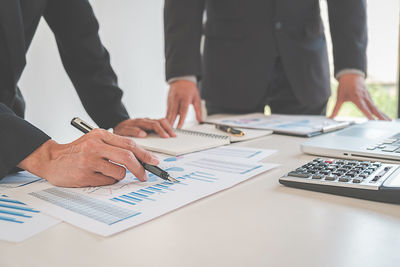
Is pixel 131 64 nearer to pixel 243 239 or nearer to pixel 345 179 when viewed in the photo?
pixel 345 179

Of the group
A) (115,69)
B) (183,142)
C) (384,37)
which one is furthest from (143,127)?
(384,37)

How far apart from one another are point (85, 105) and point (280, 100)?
0.78m

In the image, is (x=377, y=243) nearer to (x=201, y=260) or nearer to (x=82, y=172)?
(x=201, y=260)

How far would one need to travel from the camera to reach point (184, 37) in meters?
1.44

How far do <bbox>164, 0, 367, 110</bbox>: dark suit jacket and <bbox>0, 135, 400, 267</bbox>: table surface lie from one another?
948 mm

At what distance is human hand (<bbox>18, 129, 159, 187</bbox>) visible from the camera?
2.05ft

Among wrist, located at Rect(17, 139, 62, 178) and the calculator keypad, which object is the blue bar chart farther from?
the calculator keypad

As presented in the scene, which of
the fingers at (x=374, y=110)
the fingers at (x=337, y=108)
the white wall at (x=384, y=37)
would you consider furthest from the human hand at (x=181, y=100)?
the white wall at (x=384, y=37)

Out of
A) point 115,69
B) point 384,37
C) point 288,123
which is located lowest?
point 288,123

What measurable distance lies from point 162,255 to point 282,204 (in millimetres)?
220

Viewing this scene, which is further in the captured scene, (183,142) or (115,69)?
(115,69)

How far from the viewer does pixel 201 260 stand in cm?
39

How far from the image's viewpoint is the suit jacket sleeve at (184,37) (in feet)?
4.63

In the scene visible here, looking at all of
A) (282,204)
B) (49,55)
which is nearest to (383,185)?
(282,204)
